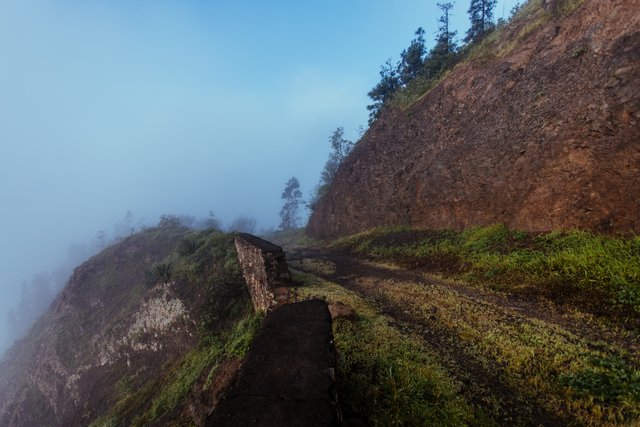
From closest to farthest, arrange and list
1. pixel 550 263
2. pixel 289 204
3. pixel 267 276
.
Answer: pixel 550 263 → pixel 267 276 → pixel 289 204

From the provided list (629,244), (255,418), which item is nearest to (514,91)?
(629,244)

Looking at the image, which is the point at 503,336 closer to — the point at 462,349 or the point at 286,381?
the point at 462,349

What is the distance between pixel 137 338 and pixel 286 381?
18709 mm

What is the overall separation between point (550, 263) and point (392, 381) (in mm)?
6373

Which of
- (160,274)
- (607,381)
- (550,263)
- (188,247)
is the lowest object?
(607,381)

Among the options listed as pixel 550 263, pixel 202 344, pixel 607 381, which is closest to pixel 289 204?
pixel 202 344

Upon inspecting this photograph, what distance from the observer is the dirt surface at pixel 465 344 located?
4191mm

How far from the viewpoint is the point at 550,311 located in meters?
6.91

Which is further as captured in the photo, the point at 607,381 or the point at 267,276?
the point at 267,276

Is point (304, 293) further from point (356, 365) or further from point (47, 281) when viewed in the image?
point (47, 281)

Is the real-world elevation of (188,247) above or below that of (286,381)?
above

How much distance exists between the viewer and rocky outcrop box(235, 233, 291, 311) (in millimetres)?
10000

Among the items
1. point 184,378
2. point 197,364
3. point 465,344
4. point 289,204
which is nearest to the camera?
point 465,344

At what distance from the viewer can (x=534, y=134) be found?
11852mm
